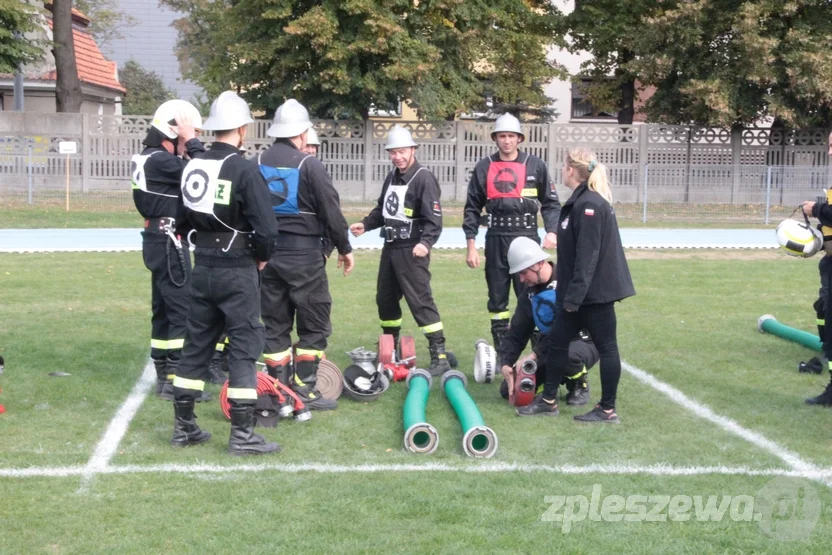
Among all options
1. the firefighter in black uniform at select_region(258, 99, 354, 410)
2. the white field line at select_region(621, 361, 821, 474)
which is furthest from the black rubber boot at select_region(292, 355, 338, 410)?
the white field line at select_region(621, 361, 821, 474)

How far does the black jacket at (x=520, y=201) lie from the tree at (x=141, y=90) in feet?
164

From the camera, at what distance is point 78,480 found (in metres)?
5.53

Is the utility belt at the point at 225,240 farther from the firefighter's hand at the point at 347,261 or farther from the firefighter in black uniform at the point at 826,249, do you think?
the firefighter in black uniform at the point at 826,249

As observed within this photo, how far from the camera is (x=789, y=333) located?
9.84 metres

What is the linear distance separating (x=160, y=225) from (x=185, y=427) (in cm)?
193

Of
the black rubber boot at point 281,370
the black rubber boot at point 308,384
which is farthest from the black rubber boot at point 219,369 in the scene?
the black rubber boot at point 308,384

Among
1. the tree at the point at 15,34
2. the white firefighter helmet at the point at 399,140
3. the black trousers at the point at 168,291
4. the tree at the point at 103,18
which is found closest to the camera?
the black trousers at the point at 168,291

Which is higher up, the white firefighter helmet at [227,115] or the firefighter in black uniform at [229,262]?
the white firefighter helmet at [227,115]

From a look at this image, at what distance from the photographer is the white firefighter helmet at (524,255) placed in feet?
23.9

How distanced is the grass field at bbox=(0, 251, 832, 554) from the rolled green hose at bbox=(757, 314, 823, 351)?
105mm

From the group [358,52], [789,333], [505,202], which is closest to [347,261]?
[505,202]

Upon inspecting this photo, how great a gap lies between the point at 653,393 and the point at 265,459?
3393mm

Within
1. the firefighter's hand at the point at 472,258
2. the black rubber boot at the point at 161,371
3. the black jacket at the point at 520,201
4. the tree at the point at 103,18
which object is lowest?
the black rubber boot at the point at 161,371

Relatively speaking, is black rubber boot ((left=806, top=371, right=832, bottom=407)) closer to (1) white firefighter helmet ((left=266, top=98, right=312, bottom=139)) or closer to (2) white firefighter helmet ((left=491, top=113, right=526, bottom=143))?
(2) white firefighter helmet ((left=491, top=113, right=526, bottom=143))
